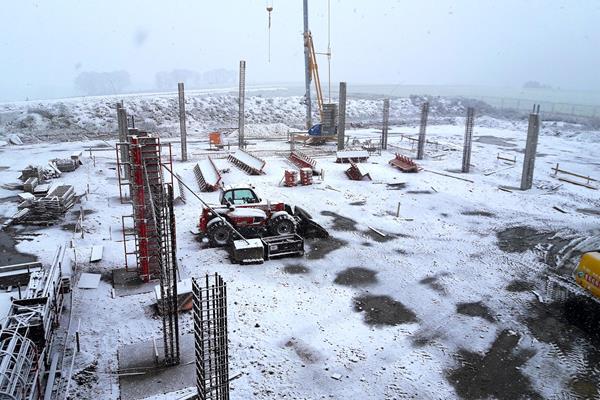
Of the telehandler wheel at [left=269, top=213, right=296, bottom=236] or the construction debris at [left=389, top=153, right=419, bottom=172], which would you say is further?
the construction debris at [left=389, top=153, right=419, bottom=172]

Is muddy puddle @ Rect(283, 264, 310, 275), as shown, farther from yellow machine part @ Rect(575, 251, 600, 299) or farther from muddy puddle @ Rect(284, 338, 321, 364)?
yellow machine part @ Rect(575, 251, 600, 299)

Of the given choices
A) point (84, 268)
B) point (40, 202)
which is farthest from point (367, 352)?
point (40, 202)

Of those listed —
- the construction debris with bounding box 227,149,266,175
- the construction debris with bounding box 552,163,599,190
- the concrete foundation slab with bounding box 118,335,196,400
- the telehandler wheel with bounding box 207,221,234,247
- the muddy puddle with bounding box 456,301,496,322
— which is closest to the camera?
the concrete foundation slab with bounding box 118,335,196,400

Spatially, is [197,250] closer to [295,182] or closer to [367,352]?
[367,352]

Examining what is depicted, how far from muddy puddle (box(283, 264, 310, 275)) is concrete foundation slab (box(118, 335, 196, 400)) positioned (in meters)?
4.30

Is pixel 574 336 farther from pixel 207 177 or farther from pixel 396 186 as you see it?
pixel 207 177

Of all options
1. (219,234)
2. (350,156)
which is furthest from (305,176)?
(219,234)

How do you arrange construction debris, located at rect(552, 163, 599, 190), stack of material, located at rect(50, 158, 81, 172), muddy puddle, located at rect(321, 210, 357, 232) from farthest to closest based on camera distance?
stack of material, located at rect(50, 158, 81, 172) < construction debris, located at rect(552, 163, 599, 190) < muddy puddle, located at rect(321, 210, 357, 232)

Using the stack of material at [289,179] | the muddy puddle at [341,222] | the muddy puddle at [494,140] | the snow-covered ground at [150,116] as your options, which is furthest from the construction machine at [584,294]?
the snow-covered ground at [150,116]

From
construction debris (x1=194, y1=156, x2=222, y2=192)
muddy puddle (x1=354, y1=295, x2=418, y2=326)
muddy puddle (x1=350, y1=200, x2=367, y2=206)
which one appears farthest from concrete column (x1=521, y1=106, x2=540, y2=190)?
construction debris (x1=194, y1=156, x2=222, y2=192)

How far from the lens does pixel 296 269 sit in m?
13.4

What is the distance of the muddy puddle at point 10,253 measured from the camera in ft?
44.4

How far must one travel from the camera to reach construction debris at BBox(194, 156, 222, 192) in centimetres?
2175

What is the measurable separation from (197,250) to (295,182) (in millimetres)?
9481
